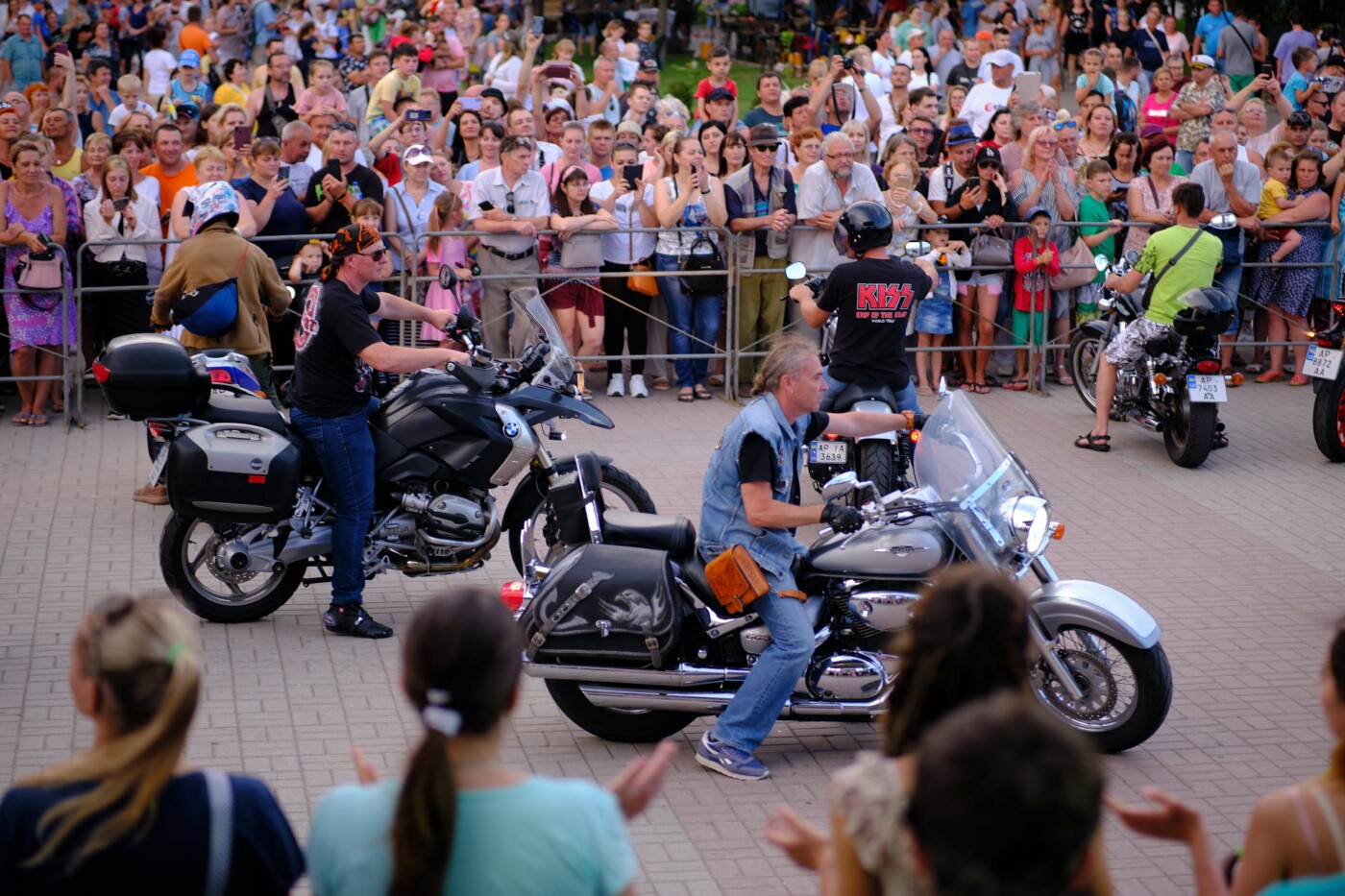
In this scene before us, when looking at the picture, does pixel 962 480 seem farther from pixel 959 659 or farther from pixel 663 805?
pixel 959 659

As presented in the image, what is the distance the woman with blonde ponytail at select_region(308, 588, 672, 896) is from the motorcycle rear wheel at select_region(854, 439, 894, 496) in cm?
543

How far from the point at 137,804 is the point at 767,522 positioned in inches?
127

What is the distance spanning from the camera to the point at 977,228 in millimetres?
11977

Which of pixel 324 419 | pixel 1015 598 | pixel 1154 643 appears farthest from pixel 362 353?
pixel 1015 598

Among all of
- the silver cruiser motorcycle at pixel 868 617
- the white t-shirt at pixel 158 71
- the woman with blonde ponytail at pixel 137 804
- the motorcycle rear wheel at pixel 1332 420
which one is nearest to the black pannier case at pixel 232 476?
the silver cruiser motorcycle at pixel 868 617

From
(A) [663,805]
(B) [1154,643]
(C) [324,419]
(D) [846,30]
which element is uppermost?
(D) [846,30]

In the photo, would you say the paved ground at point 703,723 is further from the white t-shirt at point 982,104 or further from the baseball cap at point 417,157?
the white t-shirt at point 982,104

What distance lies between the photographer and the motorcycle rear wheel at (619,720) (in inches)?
235

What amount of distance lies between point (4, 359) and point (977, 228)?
7.30 m

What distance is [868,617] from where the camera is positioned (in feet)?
18.8

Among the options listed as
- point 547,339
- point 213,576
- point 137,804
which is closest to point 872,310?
point 547,339

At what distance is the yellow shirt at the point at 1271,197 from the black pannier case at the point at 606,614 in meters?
8.78

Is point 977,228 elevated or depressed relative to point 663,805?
elevated

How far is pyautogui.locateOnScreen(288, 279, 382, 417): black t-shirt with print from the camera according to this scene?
6715 millimetres
